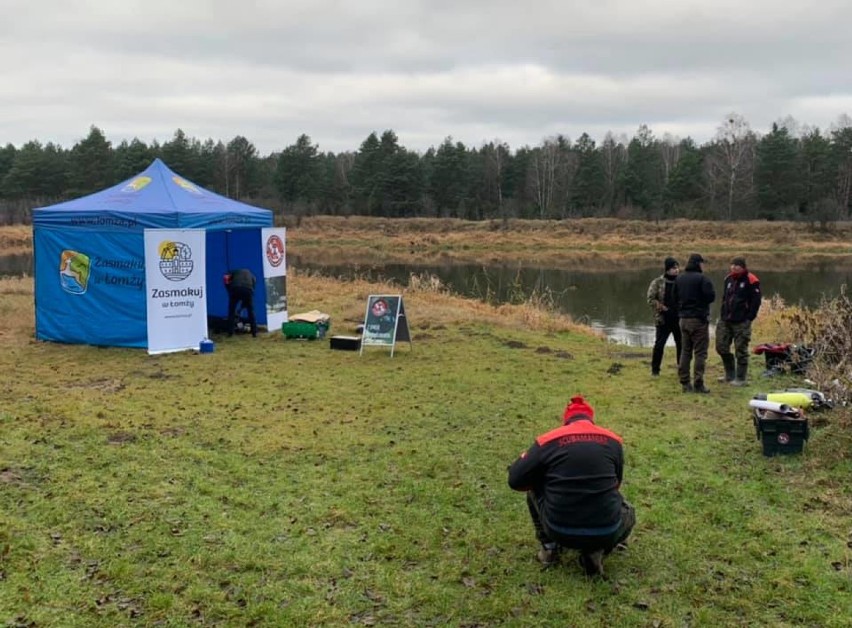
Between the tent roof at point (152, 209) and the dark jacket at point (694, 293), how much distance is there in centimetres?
719

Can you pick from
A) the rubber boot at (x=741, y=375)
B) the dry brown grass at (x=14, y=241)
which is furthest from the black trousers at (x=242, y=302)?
the dry brown grass at (x=14, y=241)

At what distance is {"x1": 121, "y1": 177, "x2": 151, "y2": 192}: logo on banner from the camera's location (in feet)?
38.7

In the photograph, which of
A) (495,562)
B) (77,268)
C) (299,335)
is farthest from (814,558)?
(77,268)

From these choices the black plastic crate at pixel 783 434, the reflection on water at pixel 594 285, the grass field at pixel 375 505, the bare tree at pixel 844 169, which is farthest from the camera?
the bare tree at pixel 844 169

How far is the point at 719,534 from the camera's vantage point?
191 inches

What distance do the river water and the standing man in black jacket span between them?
589cm

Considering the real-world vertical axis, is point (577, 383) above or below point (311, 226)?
below

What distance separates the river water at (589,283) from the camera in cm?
1883

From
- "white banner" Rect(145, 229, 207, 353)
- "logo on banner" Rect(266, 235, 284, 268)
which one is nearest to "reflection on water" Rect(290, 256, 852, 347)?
"logo on banner" Rect(266, 235, 284, 268)

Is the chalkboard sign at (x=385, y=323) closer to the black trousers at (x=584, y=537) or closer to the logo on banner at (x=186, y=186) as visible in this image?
the logo on banner at (x=186, y=186)

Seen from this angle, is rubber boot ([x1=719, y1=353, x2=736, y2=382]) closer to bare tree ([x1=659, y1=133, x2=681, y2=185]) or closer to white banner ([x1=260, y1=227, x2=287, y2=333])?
white banner ([x1=260, y1=227, x2=287, y2=333])

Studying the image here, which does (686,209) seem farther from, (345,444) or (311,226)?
(345,444)

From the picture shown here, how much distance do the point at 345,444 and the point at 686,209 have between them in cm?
5107

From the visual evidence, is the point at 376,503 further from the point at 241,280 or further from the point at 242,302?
the point at 242,302
